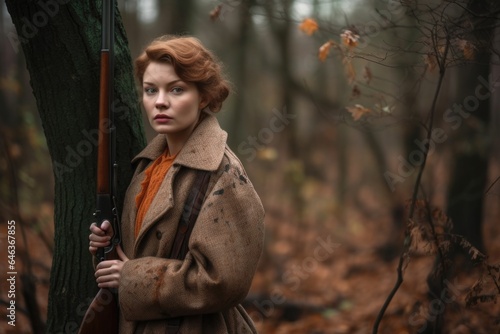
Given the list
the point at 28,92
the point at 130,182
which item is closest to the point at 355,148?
the point at 28,92

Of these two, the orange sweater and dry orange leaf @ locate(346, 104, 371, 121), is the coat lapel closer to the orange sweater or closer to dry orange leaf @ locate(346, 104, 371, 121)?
the orange sweater

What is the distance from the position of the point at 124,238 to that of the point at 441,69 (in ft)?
7.58

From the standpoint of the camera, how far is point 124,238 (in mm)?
3184

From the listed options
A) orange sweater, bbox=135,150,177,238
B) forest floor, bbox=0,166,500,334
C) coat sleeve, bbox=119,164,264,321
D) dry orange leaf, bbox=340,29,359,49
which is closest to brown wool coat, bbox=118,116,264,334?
coat sleeve, bbox=119,164,264,321

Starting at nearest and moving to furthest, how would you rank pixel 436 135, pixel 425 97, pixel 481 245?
pixel 481 245
pixel 436 135
pixel 425 97

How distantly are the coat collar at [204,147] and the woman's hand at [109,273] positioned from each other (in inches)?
24.5

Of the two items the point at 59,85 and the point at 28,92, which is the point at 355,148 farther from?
the point at 59,85

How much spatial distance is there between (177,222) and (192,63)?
825 millimetres

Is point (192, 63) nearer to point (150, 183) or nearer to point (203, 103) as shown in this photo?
point (203, 103)

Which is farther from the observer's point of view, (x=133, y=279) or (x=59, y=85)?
(x=59, y=85)

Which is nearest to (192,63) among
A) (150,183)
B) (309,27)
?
(150,183)

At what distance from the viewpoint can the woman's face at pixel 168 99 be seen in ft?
9.80

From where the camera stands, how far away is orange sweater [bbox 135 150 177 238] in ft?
10.1

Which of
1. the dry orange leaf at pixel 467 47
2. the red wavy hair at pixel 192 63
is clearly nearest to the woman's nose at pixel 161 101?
the red wavy hair at pixel 192 63
